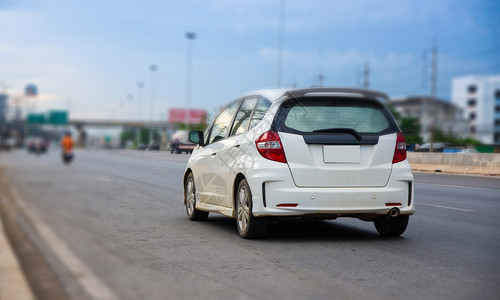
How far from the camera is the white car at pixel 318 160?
24.5 feet

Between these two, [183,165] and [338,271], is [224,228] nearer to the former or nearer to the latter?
[183,165]

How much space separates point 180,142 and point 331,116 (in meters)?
1.95

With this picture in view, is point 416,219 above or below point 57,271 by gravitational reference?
below

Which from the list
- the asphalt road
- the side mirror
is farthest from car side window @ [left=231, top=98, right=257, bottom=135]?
the asphalt road

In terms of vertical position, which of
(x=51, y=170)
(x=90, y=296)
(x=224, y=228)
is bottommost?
(x=224, y=228)

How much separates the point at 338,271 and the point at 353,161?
6.21 feet

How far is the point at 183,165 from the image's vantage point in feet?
30.5

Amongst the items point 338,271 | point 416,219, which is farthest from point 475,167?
point 338,271

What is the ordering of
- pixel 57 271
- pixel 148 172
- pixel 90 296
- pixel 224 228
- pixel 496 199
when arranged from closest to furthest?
pixel 57 271
pixel 90 296
pixel 148 172
pixel 224 228
pixel 496 199

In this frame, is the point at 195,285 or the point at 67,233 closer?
the point at 67,233

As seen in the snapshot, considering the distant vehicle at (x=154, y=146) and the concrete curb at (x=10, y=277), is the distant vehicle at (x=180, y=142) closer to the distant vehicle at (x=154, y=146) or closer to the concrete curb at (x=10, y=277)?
the distant vehicle at (x=154, y=146)

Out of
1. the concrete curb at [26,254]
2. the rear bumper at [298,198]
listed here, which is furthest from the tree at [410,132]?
the concrete curb at [26,254]

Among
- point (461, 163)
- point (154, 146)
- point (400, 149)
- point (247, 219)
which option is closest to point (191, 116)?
point (154, 146)

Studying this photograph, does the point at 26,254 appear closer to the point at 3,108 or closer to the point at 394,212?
the point at 3,108
